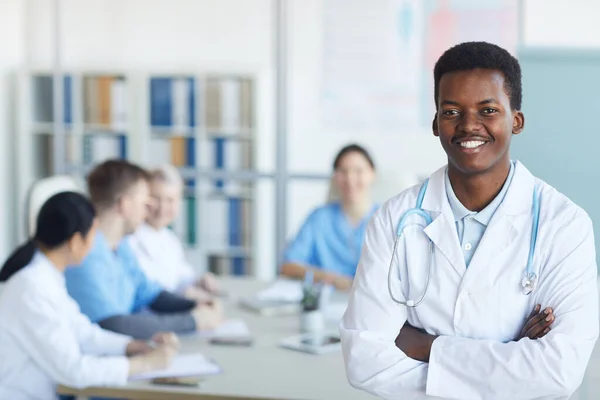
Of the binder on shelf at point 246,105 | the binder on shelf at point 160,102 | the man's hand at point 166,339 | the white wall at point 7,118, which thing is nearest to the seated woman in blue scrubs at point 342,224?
the man's hand at point 166,339

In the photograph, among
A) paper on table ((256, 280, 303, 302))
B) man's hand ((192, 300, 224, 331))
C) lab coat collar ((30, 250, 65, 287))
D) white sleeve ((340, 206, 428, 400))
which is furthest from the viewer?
paper on table ((256, 280, 303, 302))

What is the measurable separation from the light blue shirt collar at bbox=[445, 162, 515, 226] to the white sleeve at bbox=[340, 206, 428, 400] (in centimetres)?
14

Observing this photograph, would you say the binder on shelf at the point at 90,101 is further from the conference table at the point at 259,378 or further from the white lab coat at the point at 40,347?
the white lab coat at the point at 40,347

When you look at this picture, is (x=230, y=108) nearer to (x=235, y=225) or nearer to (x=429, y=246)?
(x=235, y=225)

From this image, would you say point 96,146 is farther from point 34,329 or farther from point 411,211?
point 411,211

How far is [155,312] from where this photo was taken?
3576mm

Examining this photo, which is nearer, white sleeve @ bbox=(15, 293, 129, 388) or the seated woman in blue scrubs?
white sleeve @ bbox=(15, 293, 129, 388)

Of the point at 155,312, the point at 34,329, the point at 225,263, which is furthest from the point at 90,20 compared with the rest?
the point at 34,329

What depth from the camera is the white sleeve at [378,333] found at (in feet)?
5.90

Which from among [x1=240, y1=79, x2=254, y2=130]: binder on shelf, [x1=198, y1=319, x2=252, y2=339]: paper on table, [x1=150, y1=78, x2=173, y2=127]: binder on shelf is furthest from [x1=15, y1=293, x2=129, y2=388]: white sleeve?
[x1=150, y1=78, x2=173, y2=127]: binder on shelf

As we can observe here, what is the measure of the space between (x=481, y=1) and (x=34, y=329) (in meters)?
5.11

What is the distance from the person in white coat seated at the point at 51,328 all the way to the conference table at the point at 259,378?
66 millimetres

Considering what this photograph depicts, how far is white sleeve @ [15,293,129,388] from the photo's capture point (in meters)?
2.51

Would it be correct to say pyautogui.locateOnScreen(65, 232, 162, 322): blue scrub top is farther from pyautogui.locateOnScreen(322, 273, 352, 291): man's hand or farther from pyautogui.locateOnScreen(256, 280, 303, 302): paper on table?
pyautogui.locateOnScreen(322, 273, 352, 291): man's hand
